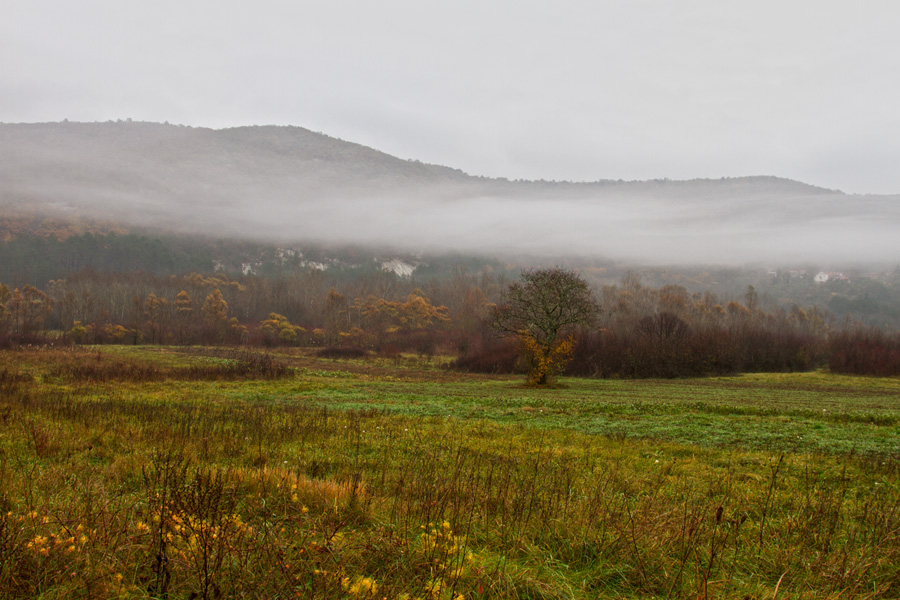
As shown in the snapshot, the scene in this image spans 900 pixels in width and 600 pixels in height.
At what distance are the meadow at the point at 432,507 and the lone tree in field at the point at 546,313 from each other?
22828 millimetres

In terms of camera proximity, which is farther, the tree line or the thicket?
the thicket

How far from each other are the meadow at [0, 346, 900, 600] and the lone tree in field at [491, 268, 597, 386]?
2283cm

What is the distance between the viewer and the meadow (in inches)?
181

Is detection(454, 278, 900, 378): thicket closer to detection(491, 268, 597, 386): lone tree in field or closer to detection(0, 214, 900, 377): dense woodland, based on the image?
detection(0, 214, 900, 377): dense woodland

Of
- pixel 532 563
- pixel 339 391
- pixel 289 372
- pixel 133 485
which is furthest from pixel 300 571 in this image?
pixel 289 372

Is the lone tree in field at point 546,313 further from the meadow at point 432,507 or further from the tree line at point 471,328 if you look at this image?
the meadow at point 432,507

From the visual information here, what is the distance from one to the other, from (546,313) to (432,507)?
126ft

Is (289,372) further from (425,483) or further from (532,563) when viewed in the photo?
(532,563)

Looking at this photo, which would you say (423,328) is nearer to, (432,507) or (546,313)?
(546,313)

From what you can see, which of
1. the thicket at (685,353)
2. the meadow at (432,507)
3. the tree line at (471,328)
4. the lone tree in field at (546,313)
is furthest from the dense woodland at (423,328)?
the meadow at (432,507)

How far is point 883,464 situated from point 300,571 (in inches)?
591

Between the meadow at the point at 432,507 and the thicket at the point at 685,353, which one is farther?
the thicket at the point at 685,353

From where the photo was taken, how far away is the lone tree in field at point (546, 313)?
4319cm

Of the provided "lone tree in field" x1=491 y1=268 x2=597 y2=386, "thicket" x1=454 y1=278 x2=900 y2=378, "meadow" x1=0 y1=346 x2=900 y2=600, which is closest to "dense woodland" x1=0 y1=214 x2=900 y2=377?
"thicket" x1=454 y1=278 x2=900 y2=378
